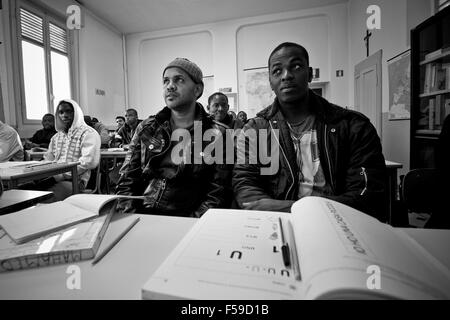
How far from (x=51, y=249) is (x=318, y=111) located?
1227mm

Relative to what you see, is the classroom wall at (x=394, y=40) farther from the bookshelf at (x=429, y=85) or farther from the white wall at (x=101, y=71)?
the white wall at (x=101, y=71)

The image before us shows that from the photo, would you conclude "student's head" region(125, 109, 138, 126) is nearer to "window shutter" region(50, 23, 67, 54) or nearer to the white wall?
the white wall

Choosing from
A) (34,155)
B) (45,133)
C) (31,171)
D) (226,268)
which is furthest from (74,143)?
(45,133)

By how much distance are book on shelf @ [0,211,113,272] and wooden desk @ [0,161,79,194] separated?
4.33ft

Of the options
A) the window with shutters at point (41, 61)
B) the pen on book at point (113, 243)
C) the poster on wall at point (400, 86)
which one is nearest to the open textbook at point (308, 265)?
A: the pen on book at point (113, 243)

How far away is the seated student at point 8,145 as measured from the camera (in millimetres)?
2674

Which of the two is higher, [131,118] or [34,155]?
[131,118]

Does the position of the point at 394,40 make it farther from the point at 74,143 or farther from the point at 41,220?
the point at 41,220

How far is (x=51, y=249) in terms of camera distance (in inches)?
19.0

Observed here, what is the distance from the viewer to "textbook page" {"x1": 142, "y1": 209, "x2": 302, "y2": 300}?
33 cm

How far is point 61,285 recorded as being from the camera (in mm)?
408

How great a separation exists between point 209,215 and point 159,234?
130mm

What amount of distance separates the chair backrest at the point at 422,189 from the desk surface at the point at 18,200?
1.48 metres

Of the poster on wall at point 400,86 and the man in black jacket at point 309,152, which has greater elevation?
the poster on wall at point 400,86
